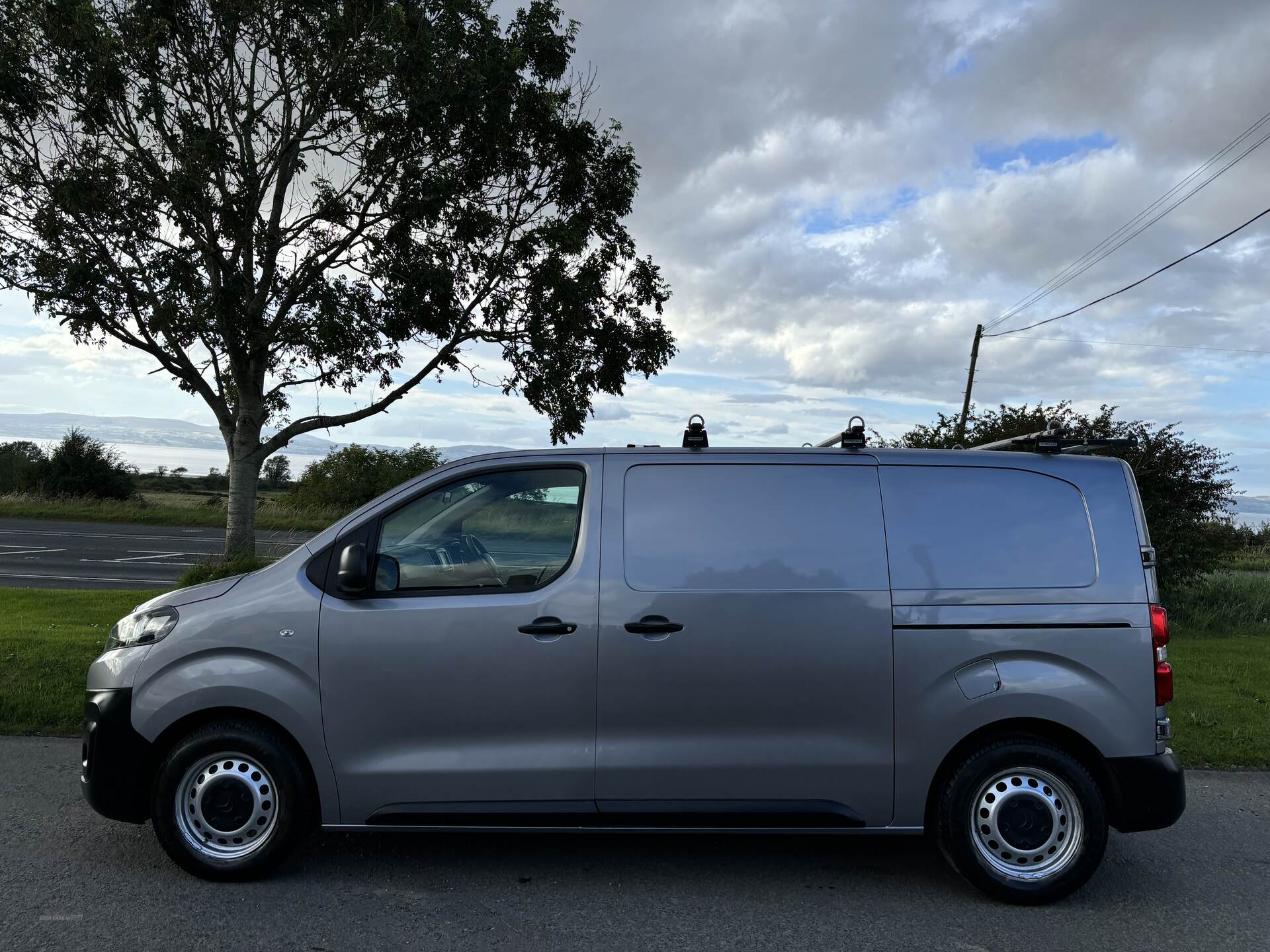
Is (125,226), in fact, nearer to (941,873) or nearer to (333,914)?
(333,914)

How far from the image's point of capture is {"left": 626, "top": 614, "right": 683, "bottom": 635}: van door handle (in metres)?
4.09

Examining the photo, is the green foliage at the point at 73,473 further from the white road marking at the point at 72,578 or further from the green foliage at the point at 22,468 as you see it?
the white road marking at the point at 72,578

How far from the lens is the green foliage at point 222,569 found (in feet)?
38.1

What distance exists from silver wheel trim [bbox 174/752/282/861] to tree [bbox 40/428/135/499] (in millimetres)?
34637

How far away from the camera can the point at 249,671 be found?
4.16 m

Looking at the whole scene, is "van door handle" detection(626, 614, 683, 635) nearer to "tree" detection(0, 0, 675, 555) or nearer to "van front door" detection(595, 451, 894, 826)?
"van front door" detection(595, 451, 894, 826)

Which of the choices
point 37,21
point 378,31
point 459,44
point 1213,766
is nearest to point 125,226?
point 37,21

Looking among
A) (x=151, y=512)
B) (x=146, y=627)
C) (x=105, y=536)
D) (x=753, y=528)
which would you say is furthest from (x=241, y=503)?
(x=151, y=512)

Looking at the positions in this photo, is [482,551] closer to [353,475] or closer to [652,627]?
[652,627]

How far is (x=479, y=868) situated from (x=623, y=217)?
33.5ft

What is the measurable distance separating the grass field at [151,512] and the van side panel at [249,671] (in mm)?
24065

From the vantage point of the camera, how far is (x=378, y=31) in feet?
36.2

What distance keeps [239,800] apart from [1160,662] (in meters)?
4.00

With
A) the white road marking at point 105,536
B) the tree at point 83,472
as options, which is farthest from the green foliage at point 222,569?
the tree at point 83,472
